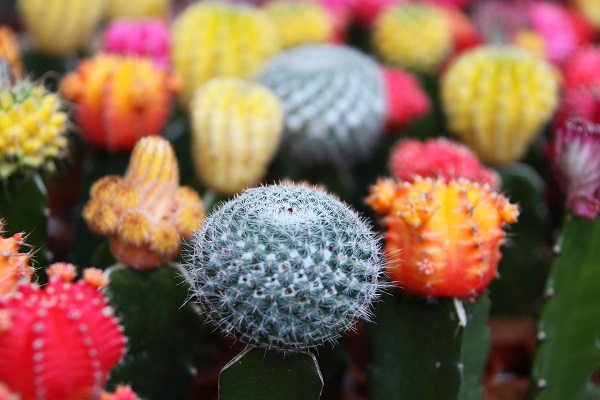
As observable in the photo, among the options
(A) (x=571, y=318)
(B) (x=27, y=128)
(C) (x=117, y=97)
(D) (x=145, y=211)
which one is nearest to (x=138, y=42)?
(C) (x=117, y=97)

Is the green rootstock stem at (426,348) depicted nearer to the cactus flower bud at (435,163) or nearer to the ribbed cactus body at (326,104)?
the cactus flower bud at (435,163)

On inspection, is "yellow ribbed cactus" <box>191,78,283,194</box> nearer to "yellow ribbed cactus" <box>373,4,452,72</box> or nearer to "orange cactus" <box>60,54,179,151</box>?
"orange cactus" <box>60,54,179,151</box>

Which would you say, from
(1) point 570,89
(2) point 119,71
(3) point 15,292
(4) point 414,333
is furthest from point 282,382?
(1) point 570,89

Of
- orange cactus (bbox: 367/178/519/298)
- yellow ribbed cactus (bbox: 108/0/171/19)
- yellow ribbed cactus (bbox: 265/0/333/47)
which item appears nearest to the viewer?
orange cactus (bbox: 367/178/519/298)

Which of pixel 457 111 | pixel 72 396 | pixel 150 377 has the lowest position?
pixel 150 377

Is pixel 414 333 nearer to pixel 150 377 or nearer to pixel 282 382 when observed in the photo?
pixel 282 382

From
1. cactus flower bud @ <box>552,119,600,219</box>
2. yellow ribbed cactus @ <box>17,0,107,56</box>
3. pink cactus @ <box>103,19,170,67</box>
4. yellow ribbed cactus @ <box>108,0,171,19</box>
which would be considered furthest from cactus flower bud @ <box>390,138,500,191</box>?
yellow ribbed cactus @ <box>108,0,171,19</box>
